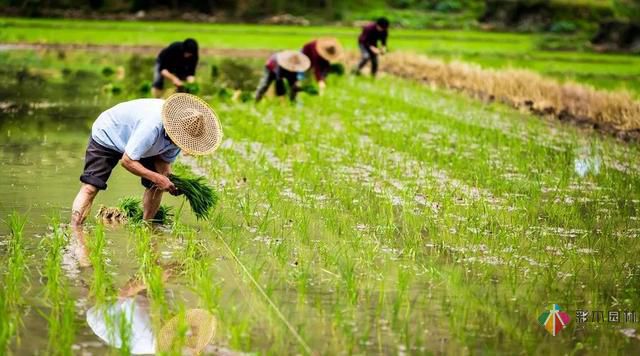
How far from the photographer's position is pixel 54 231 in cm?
707

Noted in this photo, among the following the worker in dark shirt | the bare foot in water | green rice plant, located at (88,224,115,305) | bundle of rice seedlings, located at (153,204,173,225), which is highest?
green rice plant, located at (88,224,115,305)

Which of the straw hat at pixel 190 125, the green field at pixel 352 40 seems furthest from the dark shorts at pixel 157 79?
the green field at pixel 352 40

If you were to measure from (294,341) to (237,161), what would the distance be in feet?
18.2

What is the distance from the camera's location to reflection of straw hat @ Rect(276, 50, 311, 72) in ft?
50.0

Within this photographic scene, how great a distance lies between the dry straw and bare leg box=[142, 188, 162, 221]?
7.31 m

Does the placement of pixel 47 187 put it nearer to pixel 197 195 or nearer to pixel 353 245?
pixel 197 195

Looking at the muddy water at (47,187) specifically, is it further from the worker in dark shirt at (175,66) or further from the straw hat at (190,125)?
the worker in dark shirt at (175,66)

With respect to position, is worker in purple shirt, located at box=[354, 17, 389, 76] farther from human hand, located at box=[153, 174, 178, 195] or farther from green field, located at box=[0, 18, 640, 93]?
human hand, located at box=[153, 174, 178, 195]

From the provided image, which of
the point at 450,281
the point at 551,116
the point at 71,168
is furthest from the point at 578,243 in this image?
the point at 551,116

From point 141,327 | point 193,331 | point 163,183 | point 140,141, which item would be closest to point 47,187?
point 163,183

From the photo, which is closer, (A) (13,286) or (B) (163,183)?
(A) (13,286)

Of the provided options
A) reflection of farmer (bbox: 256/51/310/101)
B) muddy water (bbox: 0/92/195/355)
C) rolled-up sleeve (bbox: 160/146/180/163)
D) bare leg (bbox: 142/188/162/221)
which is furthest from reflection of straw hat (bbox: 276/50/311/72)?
rolled-up sleeve (bbox: 160/146/180/163)

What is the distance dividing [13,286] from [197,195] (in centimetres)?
202

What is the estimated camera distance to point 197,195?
7695 millimetres
